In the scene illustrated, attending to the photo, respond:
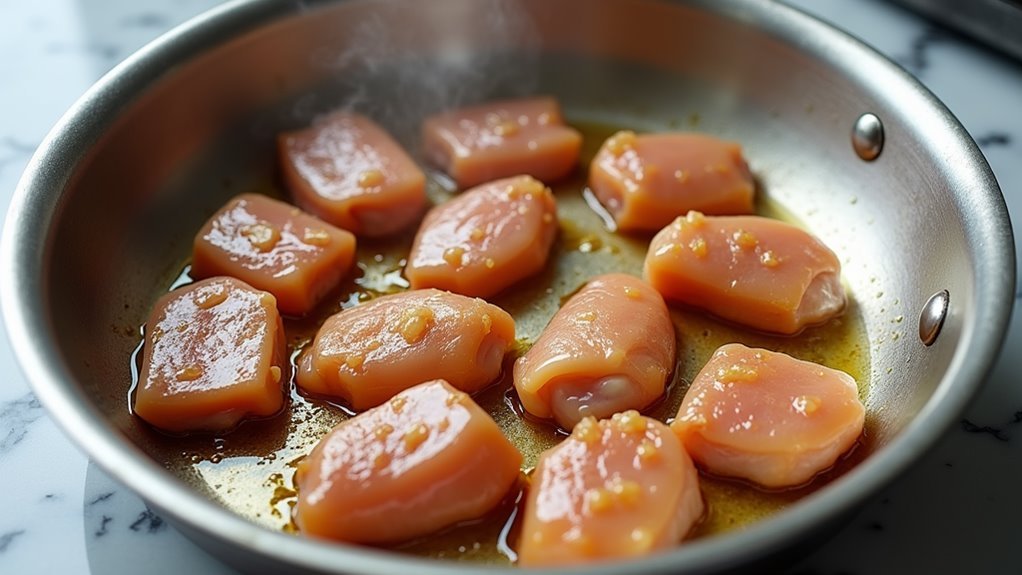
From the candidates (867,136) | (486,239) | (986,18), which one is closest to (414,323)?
(486,239)

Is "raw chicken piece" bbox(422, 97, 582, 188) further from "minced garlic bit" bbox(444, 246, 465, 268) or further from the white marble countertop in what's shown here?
the white marble countertop

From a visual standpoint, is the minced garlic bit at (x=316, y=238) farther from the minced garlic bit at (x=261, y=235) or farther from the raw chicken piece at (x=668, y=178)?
the raw chicken piece at (x=668, y=178)

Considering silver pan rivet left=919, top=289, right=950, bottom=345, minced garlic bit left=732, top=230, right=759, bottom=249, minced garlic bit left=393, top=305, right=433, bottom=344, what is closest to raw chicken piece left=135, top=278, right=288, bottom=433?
minced garlic bit left=393, top=305, right=433, bottom=344

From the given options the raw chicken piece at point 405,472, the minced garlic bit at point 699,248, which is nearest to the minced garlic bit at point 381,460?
the raw chicken piece at point 405,472

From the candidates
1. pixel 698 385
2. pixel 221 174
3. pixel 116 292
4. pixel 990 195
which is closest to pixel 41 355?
pixel 116 292

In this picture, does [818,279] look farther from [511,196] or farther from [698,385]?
[511,196]
